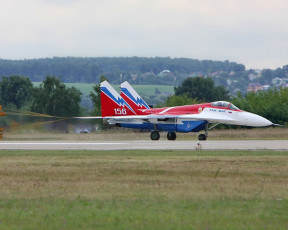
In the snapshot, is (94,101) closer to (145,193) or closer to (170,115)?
(170,115)

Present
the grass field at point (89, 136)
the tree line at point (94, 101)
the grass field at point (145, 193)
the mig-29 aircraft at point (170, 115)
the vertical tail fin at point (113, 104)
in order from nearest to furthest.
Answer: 1. the grass field at point (145, 193)
2. the mig-29 aircraft at point (170, 115)
3. the grass field at point (89, 136)
4. the vertical tail fin at point (113, 104)
5. the tree line at point (94, 101)

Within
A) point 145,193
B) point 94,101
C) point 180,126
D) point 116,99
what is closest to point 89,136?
point 116,99

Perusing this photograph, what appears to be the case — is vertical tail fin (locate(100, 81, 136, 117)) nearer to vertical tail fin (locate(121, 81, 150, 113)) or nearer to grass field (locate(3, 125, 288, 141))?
vertical tail fin (locate(121, 81, 150, 113))

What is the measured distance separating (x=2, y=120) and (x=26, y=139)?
3151 mm

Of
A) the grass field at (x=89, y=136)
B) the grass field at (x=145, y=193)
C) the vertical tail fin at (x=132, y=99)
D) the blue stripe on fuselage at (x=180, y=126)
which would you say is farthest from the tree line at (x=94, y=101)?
the grass field at (x=145, y=193)

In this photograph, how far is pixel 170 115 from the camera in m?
33.7

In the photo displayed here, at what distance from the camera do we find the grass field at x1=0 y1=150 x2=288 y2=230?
9570mm

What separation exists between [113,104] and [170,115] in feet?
11.3

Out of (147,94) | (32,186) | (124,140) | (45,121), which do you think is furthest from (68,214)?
(147,94)

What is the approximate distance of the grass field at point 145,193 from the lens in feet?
31.4

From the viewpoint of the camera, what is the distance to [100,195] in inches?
473

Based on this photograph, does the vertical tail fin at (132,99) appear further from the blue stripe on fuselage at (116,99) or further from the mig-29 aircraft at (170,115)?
the blue stripe on fuselage at (116,99)

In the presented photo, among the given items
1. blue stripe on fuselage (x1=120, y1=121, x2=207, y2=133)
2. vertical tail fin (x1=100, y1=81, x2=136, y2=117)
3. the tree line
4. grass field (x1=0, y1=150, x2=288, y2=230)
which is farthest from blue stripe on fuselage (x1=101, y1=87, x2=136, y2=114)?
grass field (x1=0, y1=150, x2=288, y2=230)

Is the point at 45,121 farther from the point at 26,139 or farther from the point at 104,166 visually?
the point at 104,166
